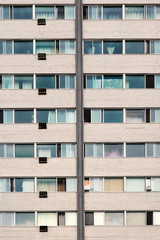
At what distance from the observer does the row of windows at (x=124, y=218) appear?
20.0 metres

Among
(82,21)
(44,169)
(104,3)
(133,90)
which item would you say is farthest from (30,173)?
(104,3)

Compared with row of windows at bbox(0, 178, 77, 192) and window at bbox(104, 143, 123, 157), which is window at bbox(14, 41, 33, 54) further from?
row of windows at bbox(0, 178, 77, 192)

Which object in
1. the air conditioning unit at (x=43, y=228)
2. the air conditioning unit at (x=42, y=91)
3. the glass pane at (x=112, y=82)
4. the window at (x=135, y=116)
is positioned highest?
the glass pane at (x=112, y=82)

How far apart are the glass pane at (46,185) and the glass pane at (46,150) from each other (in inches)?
67.2

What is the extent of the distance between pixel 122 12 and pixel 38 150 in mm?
11467

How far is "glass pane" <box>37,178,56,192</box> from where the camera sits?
20.2m

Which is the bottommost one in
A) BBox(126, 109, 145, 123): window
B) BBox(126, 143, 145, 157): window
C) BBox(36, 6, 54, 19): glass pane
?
BBox(126, 143, 145, 157): window

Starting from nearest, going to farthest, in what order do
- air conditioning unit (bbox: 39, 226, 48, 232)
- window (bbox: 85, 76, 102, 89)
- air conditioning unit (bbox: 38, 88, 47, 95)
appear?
air conditioning unit (bbox: 39, 226, 48, 232) → air conditioning unit (bbox: 38, 88, 47, 95) → window (bbox: 85, 76, 102, 89)

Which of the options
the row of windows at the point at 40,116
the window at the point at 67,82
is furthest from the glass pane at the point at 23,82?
the window at the point at 67,82

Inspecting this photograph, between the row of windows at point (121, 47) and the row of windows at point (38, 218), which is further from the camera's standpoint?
the row of windows at point (121, 47)

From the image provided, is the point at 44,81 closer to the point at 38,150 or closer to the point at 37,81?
the point at 37,81

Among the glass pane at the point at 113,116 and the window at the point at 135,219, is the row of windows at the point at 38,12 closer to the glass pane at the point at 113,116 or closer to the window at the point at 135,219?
the glass pane at the point at 113,116

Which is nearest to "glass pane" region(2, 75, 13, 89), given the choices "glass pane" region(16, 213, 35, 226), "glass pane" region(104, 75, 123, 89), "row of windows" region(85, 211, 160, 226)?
"glass pane" region(104, 75, 123, 89)

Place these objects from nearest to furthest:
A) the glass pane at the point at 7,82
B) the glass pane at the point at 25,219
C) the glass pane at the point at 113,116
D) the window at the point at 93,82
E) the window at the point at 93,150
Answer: the glass pane at the point at 25,219 < the window at the point at 93,150 < the glass pane at the point at 113,116 < the window at the point at 93,82 < the glass pane at the point at 7,82
